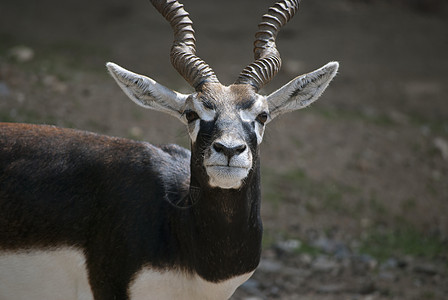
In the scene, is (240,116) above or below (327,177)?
above

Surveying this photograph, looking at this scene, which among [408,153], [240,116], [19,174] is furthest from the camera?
[408,153]

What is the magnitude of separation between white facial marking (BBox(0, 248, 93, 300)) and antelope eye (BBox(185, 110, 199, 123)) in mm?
1437

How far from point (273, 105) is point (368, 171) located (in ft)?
20.9

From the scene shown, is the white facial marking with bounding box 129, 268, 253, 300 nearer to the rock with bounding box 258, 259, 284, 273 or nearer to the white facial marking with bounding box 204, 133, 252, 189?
the white facial marking with bounding box 204, 133, 252, 189

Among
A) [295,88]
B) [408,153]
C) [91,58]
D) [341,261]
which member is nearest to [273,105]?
[295,88]

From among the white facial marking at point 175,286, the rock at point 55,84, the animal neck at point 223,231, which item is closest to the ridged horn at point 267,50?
the animal neck at point 223,231

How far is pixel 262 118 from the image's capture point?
5230 mm

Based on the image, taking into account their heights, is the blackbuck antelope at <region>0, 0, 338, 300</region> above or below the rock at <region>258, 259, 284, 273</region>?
above

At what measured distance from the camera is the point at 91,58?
45.5 ft

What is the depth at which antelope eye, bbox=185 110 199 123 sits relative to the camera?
5156 mm

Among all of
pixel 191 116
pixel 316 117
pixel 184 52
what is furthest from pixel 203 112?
pixel 316 117

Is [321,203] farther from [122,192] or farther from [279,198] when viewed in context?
[122,192]

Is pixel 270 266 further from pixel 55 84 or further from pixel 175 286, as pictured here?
pixel 55 84

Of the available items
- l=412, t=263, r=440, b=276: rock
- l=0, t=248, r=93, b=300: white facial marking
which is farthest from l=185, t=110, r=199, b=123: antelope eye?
l=412, t=263, r=440, b=276: rock
